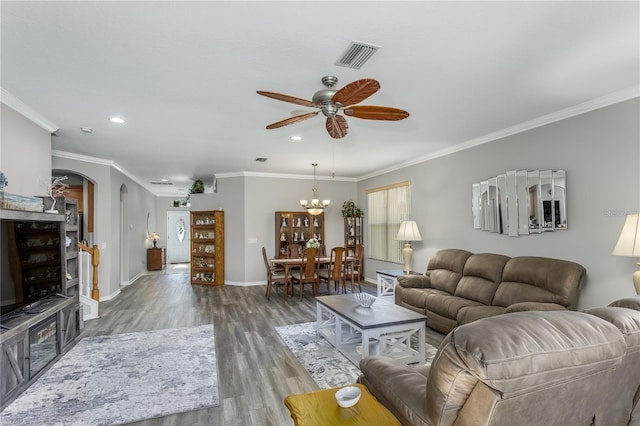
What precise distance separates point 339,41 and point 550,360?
7.02 feet

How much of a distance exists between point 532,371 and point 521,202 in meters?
3.68

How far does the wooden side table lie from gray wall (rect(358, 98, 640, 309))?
330cm

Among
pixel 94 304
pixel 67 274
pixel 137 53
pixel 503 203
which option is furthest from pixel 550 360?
pixel 94 304

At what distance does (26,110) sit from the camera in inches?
139

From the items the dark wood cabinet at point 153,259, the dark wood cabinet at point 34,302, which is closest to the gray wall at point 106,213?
the dark wood cabinet at point 34,302

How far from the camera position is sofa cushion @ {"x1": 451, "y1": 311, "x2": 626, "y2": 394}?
3.74 ft

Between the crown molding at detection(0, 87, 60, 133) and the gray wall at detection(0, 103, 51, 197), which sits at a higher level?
the crown molding at detection(0, 87, 60, 133)

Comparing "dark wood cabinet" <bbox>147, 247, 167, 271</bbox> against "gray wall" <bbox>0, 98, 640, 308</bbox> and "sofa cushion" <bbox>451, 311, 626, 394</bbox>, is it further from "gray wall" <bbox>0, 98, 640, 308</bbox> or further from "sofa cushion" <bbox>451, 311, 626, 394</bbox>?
"sofa cushion" <bbox>451, 311, 626, 394</bbox>

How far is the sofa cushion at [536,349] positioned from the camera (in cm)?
114

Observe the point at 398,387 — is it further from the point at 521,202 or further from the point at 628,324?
the point at 521,202

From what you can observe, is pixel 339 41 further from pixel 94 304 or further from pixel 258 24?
pixel 94 304

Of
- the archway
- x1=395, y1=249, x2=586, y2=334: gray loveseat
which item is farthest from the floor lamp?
the archway

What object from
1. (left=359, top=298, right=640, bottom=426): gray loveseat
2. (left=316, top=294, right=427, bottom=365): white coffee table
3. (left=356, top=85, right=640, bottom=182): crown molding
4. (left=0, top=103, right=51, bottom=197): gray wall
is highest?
(left=356, top=85, right=640, bottom=182): crown molding

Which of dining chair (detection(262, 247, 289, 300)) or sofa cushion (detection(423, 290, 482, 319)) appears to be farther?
dining chair (detection(262, 247, 289, 300))
